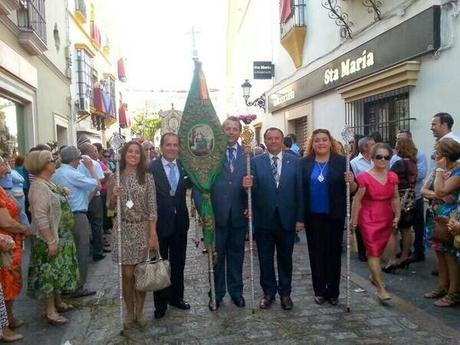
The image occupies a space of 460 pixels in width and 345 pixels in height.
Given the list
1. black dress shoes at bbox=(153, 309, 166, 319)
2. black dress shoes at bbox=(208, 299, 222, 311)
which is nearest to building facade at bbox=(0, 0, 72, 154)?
black dress shoes at bbox=(153, 309, 166, 319)

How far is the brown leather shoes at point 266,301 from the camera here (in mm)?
4688

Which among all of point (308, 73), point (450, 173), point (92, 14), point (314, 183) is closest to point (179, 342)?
point (314, 183)

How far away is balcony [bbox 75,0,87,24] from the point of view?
55.5ft

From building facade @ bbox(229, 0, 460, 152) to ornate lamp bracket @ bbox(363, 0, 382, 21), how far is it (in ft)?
0.06

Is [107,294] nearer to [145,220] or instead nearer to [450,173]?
[145,220]

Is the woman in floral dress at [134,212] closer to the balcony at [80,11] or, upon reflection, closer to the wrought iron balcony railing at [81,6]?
the balcony at [80,11]

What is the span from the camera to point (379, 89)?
8.55 meters

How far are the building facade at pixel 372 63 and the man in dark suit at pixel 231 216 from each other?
12.1ft

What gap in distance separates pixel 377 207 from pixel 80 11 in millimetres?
15271

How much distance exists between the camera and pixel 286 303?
469cm

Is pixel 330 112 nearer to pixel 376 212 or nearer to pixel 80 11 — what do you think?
pixel 376 212

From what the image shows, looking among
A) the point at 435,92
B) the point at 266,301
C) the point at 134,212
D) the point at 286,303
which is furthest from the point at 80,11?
the point at 286,303

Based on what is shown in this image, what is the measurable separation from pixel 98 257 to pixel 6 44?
4353 millimetres

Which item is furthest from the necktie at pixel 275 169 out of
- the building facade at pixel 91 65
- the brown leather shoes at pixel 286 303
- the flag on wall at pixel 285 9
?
the building facade at pixel 91 65
